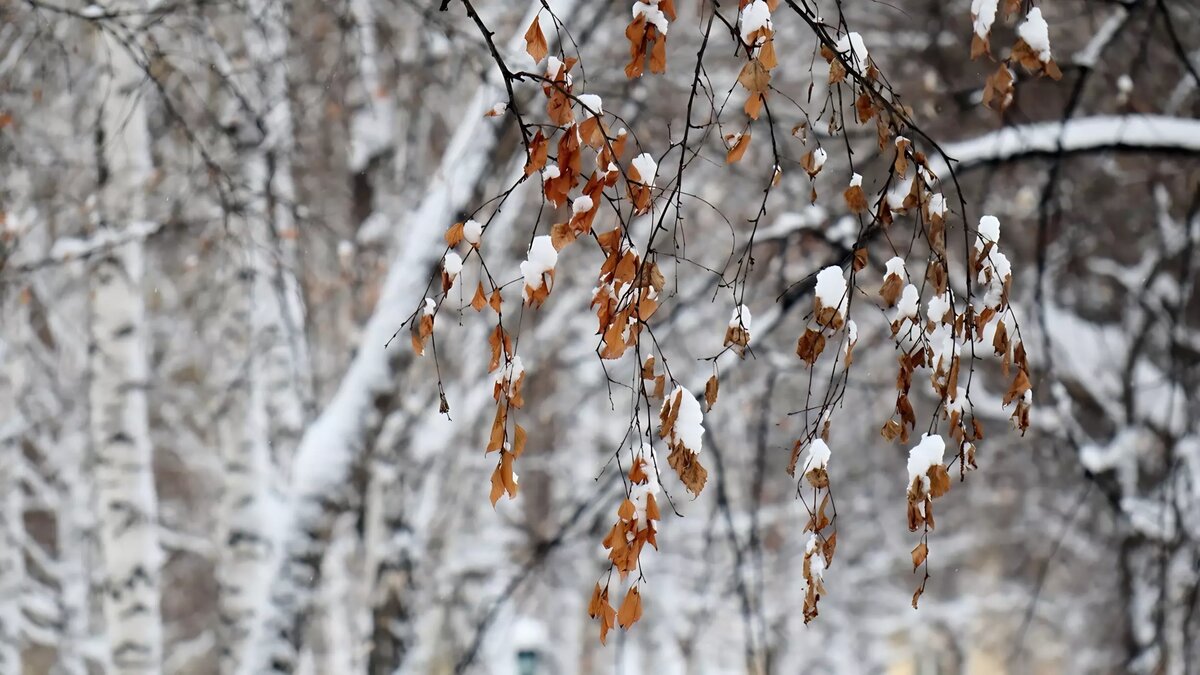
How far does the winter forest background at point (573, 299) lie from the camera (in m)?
2.06

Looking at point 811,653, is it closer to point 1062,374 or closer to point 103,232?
point 1062,374

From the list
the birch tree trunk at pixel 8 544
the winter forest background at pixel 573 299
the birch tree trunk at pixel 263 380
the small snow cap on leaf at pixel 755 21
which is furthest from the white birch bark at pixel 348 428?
the birch tree trunk at pixel 8 544

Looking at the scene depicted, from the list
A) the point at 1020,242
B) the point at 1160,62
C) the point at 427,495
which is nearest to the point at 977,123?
the point at 1160,62

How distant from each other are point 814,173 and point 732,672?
65.2 ft

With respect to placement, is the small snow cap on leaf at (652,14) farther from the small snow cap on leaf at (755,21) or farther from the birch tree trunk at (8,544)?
the birch tree trunk at (8,544)

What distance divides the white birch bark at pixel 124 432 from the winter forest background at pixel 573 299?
0.8 inches

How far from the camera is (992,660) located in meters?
28.7

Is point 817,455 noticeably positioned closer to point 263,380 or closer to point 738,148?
point 738,148

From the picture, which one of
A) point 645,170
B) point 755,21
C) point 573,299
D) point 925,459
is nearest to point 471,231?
point 645,170

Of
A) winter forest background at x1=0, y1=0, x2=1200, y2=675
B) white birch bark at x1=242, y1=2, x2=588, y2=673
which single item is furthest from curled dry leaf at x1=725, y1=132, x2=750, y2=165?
white birch bark at x1=242, y1=2, x2=588, y2=673

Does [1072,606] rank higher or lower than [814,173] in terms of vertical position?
higher

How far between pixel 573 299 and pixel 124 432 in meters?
4.12

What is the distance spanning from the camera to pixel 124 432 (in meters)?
5.31

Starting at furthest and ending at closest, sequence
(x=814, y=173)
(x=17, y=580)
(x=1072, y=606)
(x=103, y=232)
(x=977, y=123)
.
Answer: (x=1072, y=606) → (x=17, y=580) → (x=977, y=123) → (x=103, y=232) → (x=814, y=173)
